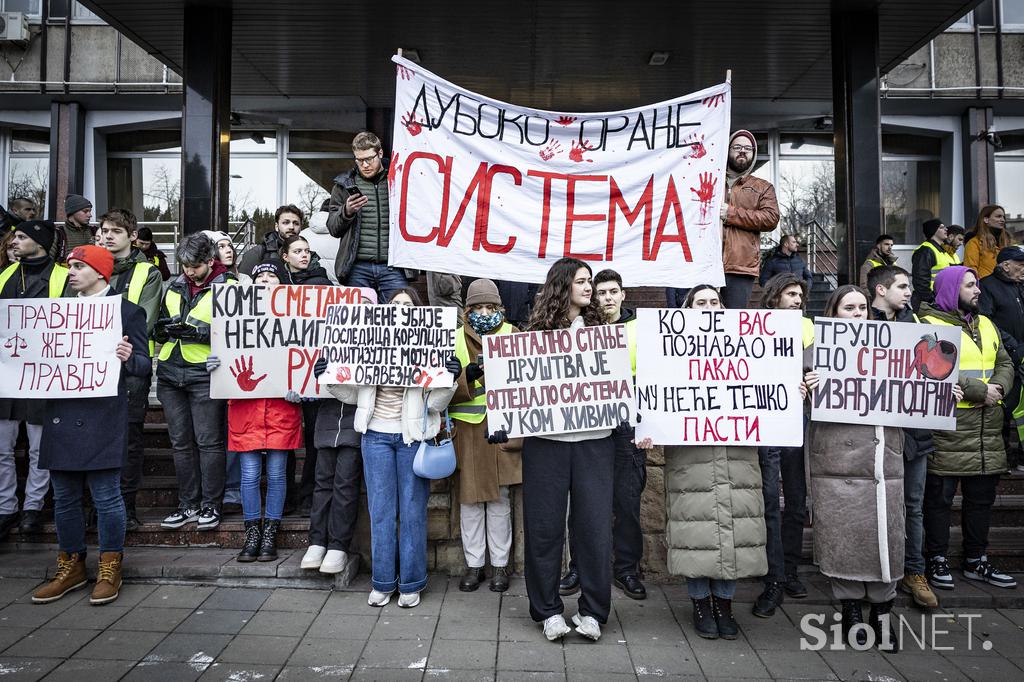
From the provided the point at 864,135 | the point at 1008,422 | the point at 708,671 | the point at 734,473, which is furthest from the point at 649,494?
the point at 864,135

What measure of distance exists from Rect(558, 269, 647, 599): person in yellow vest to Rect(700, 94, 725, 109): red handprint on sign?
1.56m

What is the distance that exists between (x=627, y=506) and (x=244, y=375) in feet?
9.71

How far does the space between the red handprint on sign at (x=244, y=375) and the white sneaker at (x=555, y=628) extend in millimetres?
2729

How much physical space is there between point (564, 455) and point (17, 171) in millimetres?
16559

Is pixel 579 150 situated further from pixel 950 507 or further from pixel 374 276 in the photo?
pixel 950 507

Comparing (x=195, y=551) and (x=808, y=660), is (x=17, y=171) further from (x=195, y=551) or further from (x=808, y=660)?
(x=808, y=660)

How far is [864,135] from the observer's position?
801 cm

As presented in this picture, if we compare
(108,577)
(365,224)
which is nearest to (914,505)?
(365,224)

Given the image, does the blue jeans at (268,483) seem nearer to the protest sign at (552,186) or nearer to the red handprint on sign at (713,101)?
the protest sign at (552,186)

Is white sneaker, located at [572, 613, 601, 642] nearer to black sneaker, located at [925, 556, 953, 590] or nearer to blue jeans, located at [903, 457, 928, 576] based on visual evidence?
blue jeans, located at [903, 457, 928, 576]

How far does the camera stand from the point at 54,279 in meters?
5.70

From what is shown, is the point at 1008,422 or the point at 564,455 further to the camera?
the point at 1008,422

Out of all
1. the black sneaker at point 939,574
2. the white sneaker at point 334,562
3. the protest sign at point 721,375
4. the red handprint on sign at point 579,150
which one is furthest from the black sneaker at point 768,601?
the red handprint on sign at point 579,150

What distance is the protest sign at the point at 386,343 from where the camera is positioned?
15.9ft
